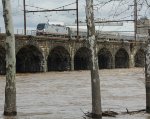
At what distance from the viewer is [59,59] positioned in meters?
74.4

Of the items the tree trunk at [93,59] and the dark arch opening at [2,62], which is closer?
the tree trunk at [93,59]

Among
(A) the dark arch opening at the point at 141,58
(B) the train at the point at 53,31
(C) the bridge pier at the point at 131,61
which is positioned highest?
(B) the train at the point at 53,31

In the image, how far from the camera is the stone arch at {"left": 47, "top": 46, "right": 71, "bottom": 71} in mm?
72562

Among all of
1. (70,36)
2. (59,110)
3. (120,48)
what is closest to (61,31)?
(70,36)

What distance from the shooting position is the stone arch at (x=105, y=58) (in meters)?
83.8

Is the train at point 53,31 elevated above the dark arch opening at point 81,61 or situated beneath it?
elevated above

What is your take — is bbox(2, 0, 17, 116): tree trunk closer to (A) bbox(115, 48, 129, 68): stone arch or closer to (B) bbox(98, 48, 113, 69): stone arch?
(B) bbox(98, 48, 113, 69): stone arch

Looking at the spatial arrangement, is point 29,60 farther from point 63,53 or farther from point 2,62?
point 63,53

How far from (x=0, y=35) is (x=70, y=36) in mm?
19796

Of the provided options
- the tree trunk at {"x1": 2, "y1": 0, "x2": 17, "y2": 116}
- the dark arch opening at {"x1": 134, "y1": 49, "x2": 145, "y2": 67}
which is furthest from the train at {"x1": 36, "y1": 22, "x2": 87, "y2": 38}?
the tree trunk at {"x1": 2, "y1": 0, "x2": 17, "y2": 116}

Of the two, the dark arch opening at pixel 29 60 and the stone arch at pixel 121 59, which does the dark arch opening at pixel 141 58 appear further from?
the dark arch opening at pixel 29 60

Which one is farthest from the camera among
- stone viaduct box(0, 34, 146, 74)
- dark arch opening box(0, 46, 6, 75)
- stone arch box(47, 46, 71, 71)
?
A: stone arch box(47, 46, 71, 71)

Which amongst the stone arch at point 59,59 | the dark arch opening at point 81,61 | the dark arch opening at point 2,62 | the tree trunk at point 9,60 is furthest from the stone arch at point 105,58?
the tree trunk at point 9,60

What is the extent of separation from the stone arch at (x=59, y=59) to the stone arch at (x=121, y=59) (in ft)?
57.5
